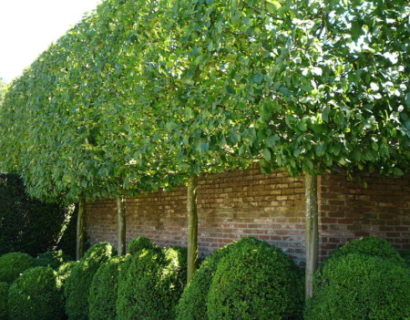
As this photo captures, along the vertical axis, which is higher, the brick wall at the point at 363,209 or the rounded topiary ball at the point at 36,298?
the brick wall at the point at 363,209

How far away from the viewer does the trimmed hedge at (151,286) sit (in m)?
6.48

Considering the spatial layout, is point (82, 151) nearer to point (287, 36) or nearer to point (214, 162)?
point (214, 162)

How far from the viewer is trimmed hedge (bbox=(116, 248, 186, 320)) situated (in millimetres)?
6477

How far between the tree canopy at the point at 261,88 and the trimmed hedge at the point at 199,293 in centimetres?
114

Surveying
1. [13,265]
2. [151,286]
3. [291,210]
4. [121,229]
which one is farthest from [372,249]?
[13,265]

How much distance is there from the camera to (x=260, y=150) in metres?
4.64

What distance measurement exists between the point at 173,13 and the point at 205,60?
2.40ft

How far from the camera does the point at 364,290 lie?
4.27 m

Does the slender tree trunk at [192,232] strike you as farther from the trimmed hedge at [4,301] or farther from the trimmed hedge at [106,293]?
the trimmed hedge at [4,301]

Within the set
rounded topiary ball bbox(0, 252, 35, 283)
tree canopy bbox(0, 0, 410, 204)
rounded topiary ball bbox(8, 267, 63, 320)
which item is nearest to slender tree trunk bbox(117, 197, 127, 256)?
rounded topiary ball bbox(8, 267, 63, 320)

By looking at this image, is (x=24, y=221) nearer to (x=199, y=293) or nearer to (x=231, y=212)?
(x=231, y=212)

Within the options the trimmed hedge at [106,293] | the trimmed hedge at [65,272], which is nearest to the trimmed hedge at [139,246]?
the trimmed hedge at [106,293]

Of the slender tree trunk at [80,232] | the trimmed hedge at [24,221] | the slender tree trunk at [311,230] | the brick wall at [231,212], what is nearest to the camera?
the slender tree trunk at [311,230]

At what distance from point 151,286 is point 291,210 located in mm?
2057
